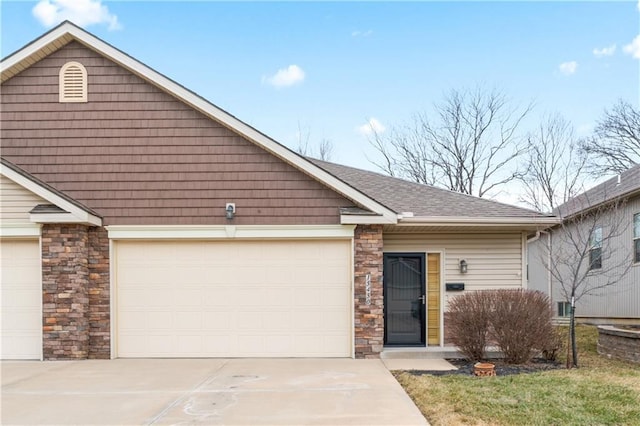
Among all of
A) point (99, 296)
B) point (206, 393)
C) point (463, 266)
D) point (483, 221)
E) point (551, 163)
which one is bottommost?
point (206, 393)

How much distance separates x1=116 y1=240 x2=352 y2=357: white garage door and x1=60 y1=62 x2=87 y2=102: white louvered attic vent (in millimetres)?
2852

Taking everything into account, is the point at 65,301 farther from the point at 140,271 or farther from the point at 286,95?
the point at 286,95

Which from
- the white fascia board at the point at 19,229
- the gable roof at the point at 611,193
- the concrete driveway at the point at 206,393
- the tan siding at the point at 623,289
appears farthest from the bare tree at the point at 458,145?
the white fascia board at the point at 19,229

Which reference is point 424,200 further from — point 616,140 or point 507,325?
point 616,140

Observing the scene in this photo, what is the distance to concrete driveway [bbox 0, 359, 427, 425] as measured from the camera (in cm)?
517

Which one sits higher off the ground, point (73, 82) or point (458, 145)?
point (458, 145)

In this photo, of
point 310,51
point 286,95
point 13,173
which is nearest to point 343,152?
point 286,95

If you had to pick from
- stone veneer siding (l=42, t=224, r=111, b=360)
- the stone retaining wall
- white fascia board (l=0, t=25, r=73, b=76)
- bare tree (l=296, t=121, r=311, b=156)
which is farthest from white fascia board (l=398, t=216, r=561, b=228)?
bare tree (l=296, t=121, r=311, b=156)

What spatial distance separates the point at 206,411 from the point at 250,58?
53.4ft

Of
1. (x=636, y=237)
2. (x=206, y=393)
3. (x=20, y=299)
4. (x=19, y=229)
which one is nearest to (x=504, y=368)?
(x=206, y=393)

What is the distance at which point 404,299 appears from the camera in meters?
9.59

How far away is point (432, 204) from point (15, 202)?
7740 millimetres

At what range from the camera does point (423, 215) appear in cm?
899

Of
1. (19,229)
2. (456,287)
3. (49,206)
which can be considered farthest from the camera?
(456,287)
